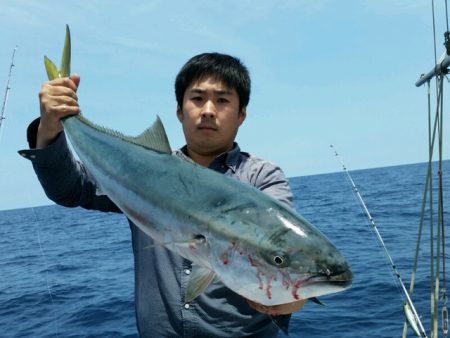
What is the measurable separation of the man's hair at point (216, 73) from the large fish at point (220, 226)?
735 millimetres

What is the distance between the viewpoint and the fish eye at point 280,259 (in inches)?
75.2

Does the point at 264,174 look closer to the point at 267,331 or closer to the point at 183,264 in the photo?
the point at 183,264

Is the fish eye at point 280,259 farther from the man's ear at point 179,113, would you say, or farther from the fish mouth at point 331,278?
the man's ear at point 179,113

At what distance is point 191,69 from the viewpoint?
11.0 ft

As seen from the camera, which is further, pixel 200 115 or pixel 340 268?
pixel 200 115

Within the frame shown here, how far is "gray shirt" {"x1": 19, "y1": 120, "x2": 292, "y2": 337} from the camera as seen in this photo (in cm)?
261

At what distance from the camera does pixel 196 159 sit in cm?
325

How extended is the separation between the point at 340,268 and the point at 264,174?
3.73 ft

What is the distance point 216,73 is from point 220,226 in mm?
1496

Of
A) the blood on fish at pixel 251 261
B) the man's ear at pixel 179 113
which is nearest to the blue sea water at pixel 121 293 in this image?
the man's ear at pixel 179 113

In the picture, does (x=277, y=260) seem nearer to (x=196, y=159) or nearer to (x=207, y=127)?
(x=207, y=127)

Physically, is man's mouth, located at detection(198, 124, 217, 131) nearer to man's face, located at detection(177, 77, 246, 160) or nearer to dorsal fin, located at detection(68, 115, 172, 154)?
man's face, located at detection(177, 77, 246, 160)

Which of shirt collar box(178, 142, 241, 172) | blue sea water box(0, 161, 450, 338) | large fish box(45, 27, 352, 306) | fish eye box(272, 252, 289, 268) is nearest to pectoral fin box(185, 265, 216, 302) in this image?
large fish box(45, 27, 352, 306)

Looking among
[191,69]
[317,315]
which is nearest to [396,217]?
[317,315]
